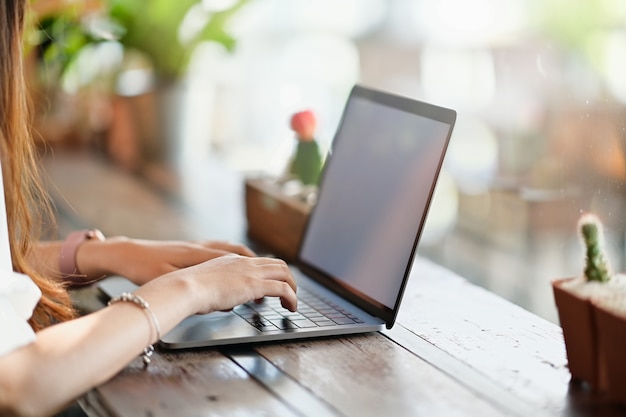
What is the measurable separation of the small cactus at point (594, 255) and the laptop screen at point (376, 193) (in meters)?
0.23

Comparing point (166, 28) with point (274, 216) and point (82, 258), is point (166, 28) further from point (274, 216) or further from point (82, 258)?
point (82, 258)

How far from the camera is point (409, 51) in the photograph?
333cm

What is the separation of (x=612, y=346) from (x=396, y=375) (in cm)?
21

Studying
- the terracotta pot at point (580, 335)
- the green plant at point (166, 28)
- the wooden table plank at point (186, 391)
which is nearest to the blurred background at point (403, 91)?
the green plant at point (166, 28)

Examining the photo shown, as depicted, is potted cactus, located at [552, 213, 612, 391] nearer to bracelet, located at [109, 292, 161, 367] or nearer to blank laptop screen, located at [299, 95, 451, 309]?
blank laptop screen, located at [299, 95, 451, 309]

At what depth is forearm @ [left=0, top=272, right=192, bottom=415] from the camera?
826 millimetres

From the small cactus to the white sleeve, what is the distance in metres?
0.53

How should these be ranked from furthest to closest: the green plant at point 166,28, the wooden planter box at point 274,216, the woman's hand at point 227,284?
the green plant at point 166,28 → the wooden planter box at point 274,216 → the woman's hand at point 227,284

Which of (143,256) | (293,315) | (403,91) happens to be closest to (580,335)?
(293,315)

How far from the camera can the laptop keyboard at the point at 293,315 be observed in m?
1.05

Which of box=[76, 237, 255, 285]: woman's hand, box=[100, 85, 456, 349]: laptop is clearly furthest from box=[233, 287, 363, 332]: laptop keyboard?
box=[76, 237, 255, 285]: woman's hand

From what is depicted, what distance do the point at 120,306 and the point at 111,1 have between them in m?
1.33

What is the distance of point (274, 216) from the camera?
154 centimetres

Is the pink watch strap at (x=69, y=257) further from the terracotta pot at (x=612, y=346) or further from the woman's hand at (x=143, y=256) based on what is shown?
the terracotta pot at (x=612, y=346)
